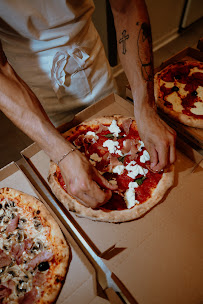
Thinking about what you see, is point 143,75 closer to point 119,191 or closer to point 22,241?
point 119,191

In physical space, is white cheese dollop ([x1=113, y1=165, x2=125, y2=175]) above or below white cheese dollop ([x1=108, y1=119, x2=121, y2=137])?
below

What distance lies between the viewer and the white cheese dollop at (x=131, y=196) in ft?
4.39

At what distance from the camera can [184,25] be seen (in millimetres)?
3934

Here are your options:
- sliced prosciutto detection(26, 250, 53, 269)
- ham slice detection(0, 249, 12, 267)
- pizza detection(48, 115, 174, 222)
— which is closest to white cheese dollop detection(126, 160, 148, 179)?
pizza detection(48, 115, 174, 222)

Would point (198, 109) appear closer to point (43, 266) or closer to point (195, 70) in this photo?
point (195, 70)

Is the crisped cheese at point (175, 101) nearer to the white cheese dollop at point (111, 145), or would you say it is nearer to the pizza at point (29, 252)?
the white cheese dollop at point (111, 145)

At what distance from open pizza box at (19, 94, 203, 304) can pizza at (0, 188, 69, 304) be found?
0.62 feet

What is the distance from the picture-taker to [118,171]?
1.46 meters

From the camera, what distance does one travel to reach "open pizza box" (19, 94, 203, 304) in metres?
1.08

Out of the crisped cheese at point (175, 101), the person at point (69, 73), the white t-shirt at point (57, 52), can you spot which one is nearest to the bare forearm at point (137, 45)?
the person at point (69, 73)

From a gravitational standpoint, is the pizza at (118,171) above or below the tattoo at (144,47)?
below

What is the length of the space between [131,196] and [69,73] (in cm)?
97

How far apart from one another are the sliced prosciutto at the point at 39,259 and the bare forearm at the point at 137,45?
1.00 meters

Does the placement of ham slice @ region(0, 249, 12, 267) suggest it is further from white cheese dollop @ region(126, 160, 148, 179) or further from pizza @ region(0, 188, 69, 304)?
white cheese dollop @ region(126, 160, 148, 179)
